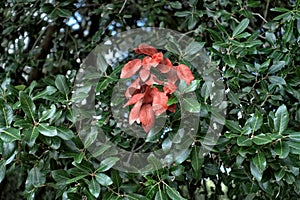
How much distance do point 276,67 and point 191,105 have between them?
407mm

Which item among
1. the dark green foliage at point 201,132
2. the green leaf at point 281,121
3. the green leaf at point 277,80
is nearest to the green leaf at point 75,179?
the dark green foliage at point 201,132

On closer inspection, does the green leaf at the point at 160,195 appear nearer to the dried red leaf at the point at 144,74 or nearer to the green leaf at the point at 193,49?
the dried red leaf at the point at 144,74

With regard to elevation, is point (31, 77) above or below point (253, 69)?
below

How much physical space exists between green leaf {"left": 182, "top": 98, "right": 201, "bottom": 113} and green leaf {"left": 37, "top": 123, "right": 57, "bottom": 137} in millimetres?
287

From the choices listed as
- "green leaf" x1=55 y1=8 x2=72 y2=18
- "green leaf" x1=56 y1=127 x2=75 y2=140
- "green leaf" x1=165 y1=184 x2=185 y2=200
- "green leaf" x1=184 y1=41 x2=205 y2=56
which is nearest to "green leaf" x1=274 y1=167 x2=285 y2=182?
"green leaf" x1=165 y1=184 x2=185 y2=200

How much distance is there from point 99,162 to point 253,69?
19.5 inches

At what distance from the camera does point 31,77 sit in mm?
2088

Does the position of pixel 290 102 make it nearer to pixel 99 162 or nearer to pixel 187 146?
pixel 187 146

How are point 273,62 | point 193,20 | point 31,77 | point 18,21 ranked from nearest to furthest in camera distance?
point 273,62
point 193,20
point 18,21
point 31,77

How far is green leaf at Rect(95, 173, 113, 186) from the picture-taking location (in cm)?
95

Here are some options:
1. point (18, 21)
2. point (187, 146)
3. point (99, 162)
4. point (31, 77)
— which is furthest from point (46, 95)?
point (31, 77)

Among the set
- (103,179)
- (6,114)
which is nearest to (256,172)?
(103,179)

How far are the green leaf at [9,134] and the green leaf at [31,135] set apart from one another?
0.07ft

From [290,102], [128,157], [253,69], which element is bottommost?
[290,102]
